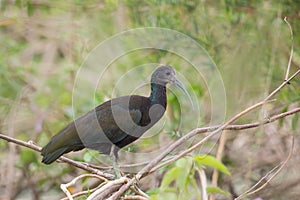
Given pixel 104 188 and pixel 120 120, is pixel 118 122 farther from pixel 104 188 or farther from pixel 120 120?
pixel 104 188

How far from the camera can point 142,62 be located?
16.4ft

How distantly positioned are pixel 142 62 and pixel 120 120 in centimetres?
139

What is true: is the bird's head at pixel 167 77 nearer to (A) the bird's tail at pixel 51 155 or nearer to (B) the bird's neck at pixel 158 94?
(B) the bird's neck at pixel 158 94

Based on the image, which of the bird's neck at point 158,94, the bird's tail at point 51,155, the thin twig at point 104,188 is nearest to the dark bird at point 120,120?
the bird's neck at point 158,94

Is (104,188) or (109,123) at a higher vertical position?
(109,123)

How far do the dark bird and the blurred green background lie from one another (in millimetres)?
233

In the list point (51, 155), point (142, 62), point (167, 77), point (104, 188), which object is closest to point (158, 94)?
point (167, 77)

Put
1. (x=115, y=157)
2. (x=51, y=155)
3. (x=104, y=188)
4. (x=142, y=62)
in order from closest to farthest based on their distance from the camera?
(x=104, y=188)
(x=51, y=155)
(x=115, y=157)
(x=142, y=62)

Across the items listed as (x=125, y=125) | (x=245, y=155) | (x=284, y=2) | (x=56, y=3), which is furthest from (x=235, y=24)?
(x=56, y=3)

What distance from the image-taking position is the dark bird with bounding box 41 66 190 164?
3520 mm

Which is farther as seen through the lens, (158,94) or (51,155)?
(158,94)

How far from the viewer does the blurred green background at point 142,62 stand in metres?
4.27

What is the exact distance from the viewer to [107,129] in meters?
3.62

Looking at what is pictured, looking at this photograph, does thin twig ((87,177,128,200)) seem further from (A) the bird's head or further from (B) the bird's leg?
(A) the bird's head
